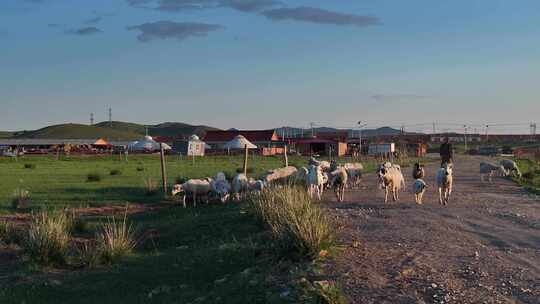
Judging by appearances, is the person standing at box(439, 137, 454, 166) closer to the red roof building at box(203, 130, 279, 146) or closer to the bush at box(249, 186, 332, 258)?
the bush at box(249, 186, 332, 258)

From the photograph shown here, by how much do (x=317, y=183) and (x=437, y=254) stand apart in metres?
10.6

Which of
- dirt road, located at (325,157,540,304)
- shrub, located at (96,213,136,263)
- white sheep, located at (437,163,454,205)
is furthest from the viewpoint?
white sheep, located at (437,163,454,205)

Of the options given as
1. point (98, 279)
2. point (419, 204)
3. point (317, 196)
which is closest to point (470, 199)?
point (419, 204)

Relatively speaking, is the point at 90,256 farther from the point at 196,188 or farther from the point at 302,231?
the point at 196,188

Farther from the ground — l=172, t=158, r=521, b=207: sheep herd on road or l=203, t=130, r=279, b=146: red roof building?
l=203, t=130, r=279, b=146: red roof building

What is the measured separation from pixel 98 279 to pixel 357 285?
571 centimetres

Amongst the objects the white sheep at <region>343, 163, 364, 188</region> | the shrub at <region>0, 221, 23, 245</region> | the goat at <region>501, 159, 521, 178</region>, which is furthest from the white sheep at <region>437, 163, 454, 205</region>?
the goat at <region>501, 159, 521, 178</region>

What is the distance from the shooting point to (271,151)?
92375mm

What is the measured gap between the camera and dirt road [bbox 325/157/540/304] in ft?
29.9

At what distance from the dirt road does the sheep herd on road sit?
194cm

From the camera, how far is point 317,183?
21703 millimetres

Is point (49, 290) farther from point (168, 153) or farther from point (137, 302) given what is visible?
point (168, 153)

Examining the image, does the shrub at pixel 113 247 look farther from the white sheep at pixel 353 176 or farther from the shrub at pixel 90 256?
the white sheep at pixel 353 176

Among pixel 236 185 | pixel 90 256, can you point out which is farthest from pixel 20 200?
pixel 90 256
